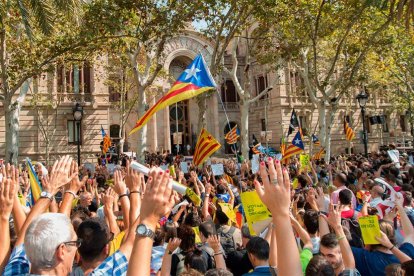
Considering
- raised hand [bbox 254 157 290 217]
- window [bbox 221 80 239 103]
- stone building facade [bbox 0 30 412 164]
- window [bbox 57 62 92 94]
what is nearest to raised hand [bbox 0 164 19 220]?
raised hand [bbox 254 157 290 217]

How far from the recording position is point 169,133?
40.0m

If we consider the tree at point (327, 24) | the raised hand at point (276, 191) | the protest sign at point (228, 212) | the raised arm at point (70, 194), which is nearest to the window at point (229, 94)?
the tree at point (327, 24)

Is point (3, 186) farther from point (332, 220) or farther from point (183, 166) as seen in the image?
point (183, 166)

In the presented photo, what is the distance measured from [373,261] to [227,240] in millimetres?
2199

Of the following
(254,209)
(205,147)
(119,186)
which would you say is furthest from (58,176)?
(205,147)

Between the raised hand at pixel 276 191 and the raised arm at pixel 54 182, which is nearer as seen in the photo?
the raised hand at pixel 276 191

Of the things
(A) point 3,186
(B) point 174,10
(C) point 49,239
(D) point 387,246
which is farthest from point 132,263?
(B) point 174,10

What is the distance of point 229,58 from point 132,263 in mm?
42329

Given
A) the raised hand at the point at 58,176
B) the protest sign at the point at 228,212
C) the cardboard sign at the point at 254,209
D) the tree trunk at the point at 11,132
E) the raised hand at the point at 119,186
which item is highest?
the tree trunk at the point at 11,132

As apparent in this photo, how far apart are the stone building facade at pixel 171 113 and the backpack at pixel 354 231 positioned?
66.1ft

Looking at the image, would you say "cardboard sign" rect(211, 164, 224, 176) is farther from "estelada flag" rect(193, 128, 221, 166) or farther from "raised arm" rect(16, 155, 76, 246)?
"raised arm" rect(16, 155, 76, 246)

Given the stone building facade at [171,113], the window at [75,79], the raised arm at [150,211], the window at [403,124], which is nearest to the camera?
the raised arm at [150,211]

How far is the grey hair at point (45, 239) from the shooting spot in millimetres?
2562

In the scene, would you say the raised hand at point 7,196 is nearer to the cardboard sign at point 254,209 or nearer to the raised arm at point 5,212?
the raised arm at point 5,212
